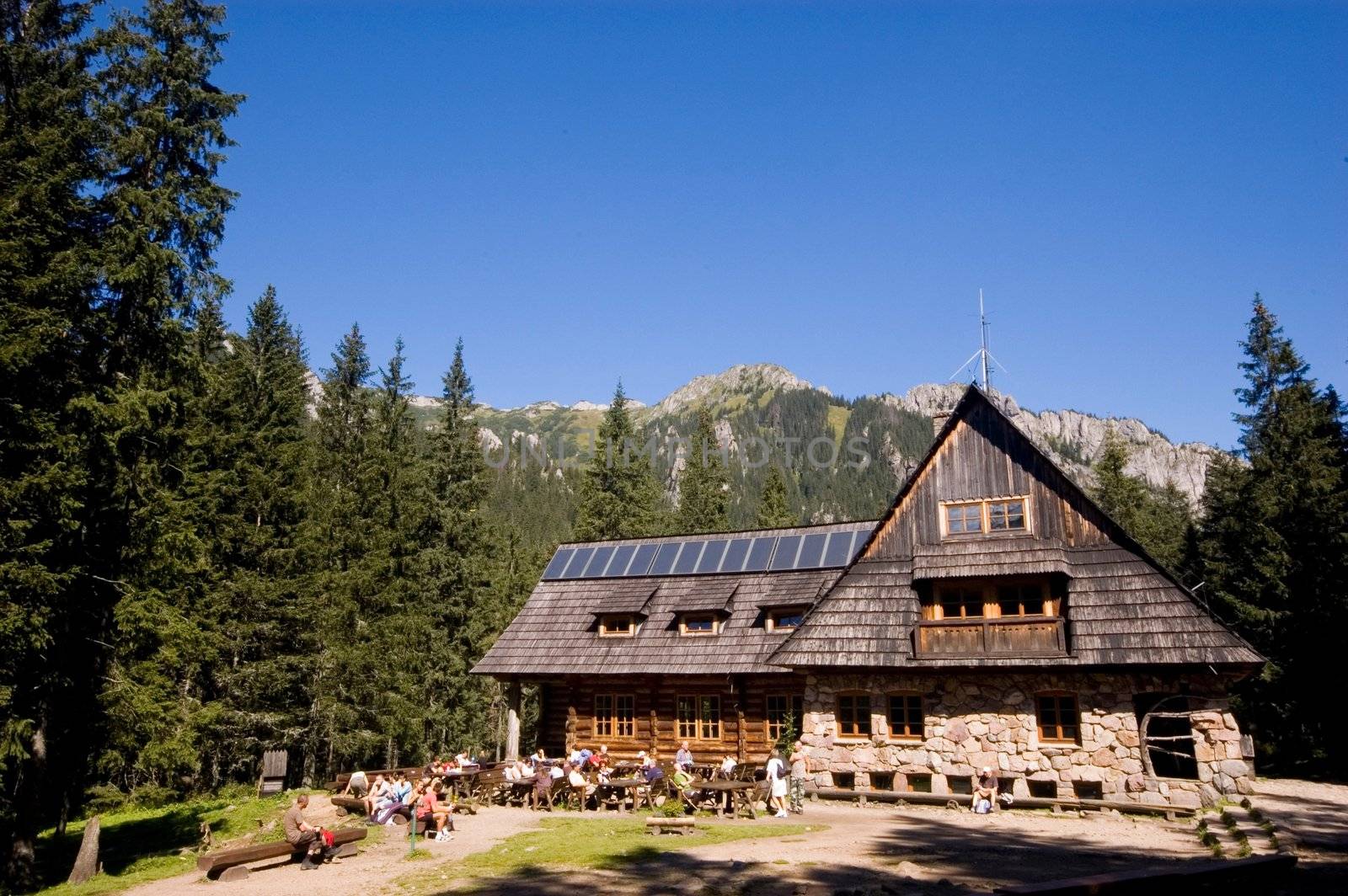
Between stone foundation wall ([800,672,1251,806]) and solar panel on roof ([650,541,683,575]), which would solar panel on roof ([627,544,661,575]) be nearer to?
solar panel on roof ([650,541,683,575])

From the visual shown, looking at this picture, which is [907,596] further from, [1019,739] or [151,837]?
[151,837]

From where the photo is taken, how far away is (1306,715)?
29.8 m

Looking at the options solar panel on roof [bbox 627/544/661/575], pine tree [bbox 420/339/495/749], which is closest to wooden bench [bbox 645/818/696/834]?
solar panel on roof [bbox 627/544/661/575]

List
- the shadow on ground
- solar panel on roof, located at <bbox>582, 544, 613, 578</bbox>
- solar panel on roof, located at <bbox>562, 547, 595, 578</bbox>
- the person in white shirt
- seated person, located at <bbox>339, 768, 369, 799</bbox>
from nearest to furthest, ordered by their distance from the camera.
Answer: the shadow on ground
the person in white shirt
seated person, located at <bbox>339, 768, 369, 799</bbox>
solar panel on roof, located at <bbox>582, 544, 613, 578</bbox>
solar panel on roof, located at <bbox>562, 547, 595, 578</bbox>

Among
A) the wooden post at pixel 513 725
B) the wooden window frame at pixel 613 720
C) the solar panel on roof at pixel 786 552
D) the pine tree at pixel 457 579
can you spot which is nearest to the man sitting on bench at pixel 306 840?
the wooden post at pixel 513 725

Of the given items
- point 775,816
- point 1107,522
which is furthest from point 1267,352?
point 775,816

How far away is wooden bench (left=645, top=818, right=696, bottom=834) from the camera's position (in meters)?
16.2

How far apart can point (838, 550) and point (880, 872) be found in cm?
1586

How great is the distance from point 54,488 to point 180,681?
1775 cm

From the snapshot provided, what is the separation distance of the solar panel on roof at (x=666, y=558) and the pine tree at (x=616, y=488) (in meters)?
22.8

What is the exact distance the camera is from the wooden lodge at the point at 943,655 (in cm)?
1948

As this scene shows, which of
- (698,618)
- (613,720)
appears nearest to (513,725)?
(613,720)

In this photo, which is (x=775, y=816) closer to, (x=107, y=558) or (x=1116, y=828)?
(x=1116, y=828)

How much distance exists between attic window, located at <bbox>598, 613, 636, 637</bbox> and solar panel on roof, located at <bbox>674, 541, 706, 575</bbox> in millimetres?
2636
